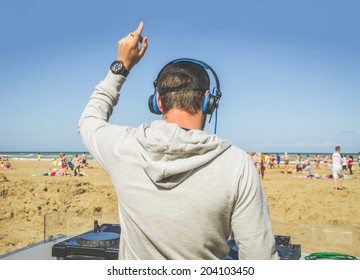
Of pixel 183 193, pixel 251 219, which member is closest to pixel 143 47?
pixel 183 193

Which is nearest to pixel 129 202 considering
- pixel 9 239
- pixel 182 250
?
pixel 182 250

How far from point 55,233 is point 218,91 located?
1.74 metres

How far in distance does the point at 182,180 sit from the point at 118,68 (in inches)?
22.9

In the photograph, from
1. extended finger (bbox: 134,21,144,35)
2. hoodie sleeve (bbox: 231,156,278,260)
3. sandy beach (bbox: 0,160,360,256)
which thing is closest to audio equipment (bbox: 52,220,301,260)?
sandy beach (bbox: 0,160,360,256)

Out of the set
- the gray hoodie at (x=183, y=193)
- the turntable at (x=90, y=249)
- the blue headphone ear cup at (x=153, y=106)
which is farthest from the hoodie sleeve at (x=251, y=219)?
the turntable at (x=90, y=249)

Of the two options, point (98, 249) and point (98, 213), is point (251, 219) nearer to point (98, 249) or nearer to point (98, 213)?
point (98, 249)

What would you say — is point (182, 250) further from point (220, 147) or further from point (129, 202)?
point (220, 147)

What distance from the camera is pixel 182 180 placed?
109cm

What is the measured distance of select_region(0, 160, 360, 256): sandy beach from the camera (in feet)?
7.25

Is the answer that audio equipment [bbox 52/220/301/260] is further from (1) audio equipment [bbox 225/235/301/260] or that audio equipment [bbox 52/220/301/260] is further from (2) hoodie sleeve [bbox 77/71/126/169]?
(2) hoodie sleeve [bbox 77/71/126/169]

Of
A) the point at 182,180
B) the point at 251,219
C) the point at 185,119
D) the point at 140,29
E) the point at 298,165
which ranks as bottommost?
the point at 298,165

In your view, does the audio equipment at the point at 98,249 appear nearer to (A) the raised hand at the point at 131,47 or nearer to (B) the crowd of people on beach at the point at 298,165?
(A) the raised hand at the point at 131,47
